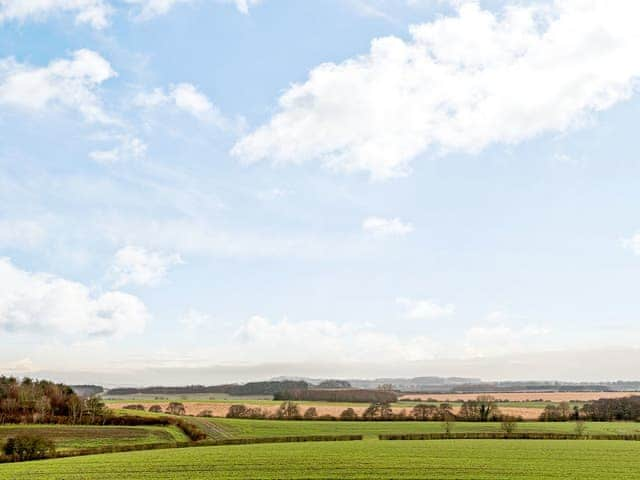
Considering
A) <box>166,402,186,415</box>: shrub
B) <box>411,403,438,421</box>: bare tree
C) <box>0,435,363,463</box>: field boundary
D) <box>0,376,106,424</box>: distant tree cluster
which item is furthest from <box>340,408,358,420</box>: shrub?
<box>0,376,106,424</box>: distant tree cluster

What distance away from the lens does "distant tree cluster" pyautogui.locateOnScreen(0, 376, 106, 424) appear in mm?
110438

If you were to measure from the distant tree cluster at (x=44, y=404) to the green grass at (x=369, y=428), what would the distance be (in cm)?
2647

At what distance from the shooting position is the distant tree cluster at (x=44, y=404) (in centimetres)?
11044

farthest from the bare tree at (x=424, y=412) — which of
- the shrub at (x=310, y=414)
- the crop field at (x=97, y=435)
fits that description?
the crop field at (x=97, y=435)

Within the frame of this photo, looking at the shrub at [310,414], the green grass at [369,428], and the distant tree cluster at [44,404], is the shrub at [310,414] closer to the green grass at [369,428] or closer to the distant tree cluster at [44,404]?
the green grass at [369,428]

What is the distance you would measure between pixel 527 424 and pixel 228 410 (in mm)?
71575

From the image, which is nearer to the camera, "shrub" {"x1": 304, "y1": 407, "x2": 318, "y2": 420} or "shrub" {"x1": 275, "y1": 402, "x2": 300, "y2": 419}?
"shrub" {"x1": 304, "y1": 407, "x2": 318, "y2": 420}

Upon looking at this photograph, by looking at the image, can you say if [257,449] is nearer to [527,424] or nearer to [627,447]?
[627,447]

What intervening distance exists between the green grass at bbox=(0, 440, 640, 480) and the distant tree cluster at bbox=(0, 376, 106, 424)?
56.4m

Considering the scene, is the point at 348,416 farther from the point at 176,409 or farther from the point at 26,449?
the point at 26,449

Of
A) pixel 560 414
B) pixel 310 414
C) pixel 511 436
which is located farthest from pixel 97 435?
pixel 560 414

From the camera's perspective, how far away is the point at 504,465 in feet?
172

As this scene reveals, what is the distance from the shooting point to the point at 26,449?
203 feet

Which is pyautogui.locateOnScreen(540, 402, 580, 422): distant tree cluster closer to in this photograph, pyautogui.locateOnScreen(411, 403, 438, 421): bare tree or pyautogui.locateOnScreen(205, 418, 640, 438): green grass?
pyautogui.locateOnScreen(205, 418, 640, 438): green grass
